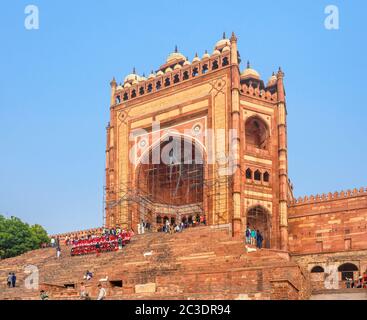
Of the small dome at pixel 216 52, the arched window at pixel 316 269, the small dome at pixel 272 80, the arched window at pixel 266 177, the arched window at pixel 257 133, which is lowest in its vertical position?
the arched window at pixel 316 269

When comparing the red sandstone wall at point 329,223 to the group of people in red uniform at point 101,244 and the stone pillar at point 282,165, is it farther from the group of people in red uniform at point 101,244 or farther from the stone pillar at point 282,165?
the group of people in red uniform at point 101,244

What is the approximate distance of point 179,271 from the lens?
21312 mm

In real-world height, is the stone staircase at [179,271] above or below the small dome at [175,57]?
below

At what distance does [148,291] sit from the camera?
63.3 feet

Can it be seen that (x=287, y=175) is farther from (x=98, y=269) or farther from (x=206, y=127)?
(x=98, y=269)

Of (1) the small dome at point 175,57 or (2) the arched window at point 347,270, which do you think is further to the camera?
(1) the small dome at point 175,57

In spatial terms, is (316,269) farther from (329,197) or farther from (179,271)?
(179,271)

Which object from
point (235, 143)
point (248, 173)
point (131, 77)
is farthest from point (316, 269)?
point (131, 77)

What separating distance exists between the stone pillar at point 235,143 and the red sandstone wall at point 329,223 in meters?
3.55

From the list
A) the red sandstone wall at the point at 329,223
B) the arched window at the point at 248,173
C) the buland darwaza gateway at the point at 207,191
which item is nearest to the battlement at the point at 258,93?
the buland darwaza gateway at the point at 207,191

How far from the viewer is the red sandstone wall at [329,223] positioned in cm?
2945

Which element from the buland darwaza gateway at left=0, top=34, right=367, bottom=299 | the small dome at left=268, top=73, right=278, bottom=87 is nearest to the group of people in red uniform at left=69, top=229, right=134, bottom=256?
the buland darwaza gateway at left=0, top=34, right=367, bottom=299
